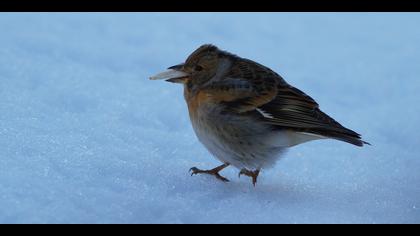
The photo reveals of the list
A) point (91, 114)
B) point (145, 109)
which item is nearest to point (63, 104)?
point (91, 114)

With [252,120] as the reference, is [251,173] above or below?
below

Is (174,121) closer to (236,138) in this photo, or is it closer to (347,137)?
(236,138)

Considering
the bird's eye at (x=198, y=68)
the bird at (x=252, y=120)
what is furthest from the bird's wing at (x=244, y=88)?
the bird's eye at (x=198, y=68)

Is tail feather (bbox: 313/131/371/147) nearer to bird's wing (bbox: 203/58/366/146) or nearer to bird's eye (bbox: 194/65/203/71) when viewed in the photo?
bird's wing (bbox: 203/58/366/146)

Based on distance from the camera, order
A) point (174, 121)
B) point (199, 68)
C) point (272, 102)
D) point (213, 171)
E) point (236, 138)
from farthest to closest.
Result: point (174, 121), point (199, 68), point (213, 171), point (272, 102), point (236, 138)

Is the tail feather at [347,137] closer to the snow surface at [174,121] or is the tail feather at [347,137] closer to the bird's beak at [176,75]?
the snow surface at [174,121]

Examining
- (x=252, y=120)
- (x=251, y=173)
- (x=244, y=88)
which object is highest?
(x=244, y=88)

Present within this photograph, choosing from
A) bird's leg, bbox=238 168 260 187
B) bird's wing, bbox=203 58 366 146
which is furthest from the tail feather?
bird's leg, bbox=238 168 260 187

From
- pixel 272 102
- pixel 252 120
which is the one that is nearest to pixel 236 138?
pixel 252 120
